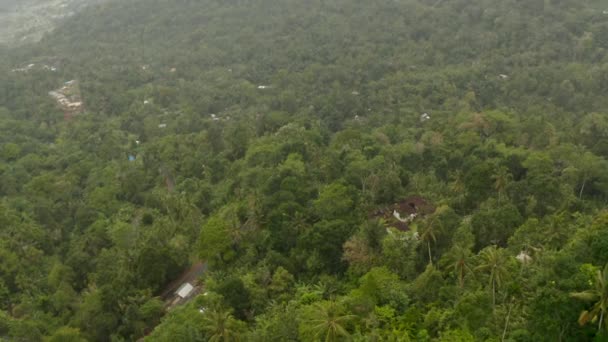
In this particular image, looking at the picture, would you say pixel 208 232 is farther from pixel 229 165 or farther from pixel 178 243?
pixel 229 165

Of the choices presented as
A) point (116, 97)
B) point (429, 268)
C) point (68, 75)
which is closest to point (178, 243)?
point (429, 268)

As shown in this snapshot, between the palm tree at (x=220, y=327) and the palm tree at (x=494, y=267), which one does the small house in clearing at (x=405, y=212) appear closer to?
the palm tree at (x=494, y=267)

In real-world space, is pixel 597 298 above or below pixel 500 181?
above

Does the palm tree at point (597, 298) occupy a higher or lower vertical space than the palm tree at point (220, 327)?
higher

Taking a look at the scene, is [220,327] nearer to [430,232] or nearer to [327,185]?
[430,232]

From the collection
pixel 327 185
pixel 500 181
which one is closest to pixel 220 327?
pixel 327 185

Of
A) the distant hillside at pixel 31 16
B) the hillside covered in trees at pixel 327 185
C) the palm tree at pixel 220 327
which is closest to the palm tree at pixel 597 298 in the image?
the hillside covered in trees at pixel 327 185

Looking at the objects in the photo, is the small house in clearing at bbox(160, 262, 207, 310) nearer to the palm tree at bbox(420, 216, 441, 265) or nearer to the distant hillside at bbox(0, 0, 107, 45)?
the palm tree at bbox(420, 216, 441, 265)
